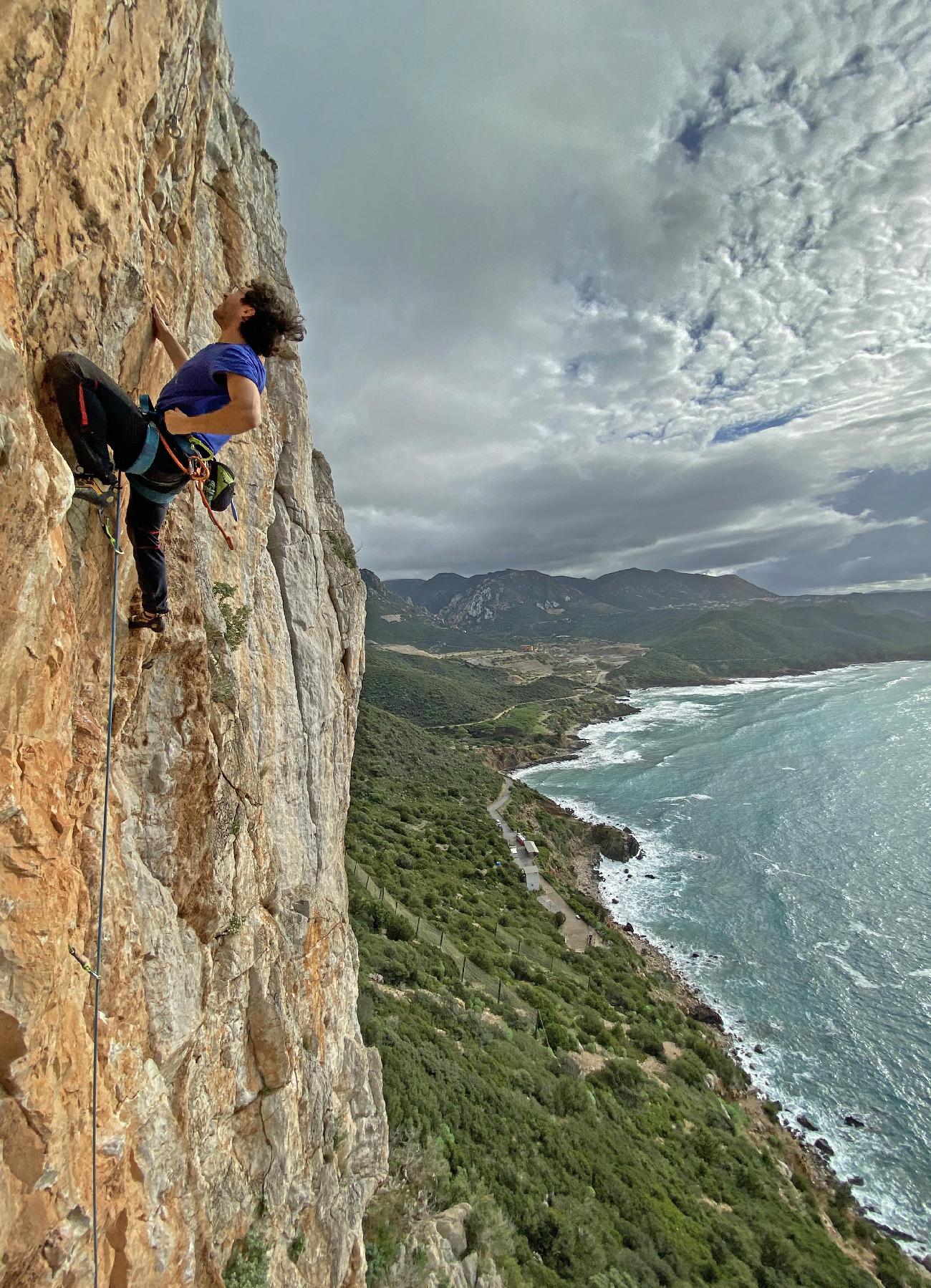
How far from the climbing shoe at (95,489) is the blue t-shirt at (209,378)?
0.66 meters

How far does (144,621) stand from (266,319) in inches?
103

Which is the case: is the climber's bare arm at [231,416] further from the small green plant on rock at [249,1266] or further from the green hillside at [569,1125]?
the green hillside at [569,1125]

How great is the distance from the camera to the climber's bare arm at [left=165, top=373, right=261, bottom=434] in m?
3.71

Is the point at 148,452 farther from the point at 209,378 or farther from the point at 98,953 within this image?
the point at 98,953

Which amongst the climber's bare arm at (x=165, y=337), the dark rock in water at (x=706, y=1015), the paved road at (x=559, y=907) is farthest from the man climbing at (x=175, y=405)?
the paved road at (x=559, y=907)

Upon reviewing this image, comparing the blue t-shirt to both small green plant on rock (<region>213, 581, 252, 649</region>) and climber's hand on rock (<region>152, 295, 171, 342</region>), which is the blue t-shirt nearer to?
climber's hand on rock (<region>152, 295, 171, 342</region>)

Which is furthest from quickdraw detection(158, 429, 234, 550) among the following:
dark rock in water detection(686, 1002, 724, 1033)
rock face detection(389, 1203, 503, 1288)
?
dark rock in water detection(686, 1002, 724, 1033)

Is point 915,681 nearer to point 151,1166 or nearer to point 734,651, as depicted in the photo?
point 734,651

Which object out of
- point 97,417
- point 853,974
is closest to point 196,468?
point 97,417

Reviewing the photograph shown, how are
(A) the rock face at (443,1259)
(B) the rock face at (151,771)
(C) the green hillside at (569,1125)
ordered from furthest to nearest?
(C) the green hillside at (569,1125) → (A) the rock face at (443,1259) → (B) the rock face at (151,771)

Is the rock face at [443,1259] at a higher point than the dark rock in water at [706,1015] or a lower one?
higher

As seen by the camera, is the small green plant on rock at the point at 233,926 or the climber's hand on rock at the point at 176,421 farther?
the small green plant on rock at the point at 233,926

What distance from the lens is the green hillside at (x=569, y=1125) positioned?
1278 cm

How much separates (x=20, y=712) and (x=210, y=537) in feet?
12.6
